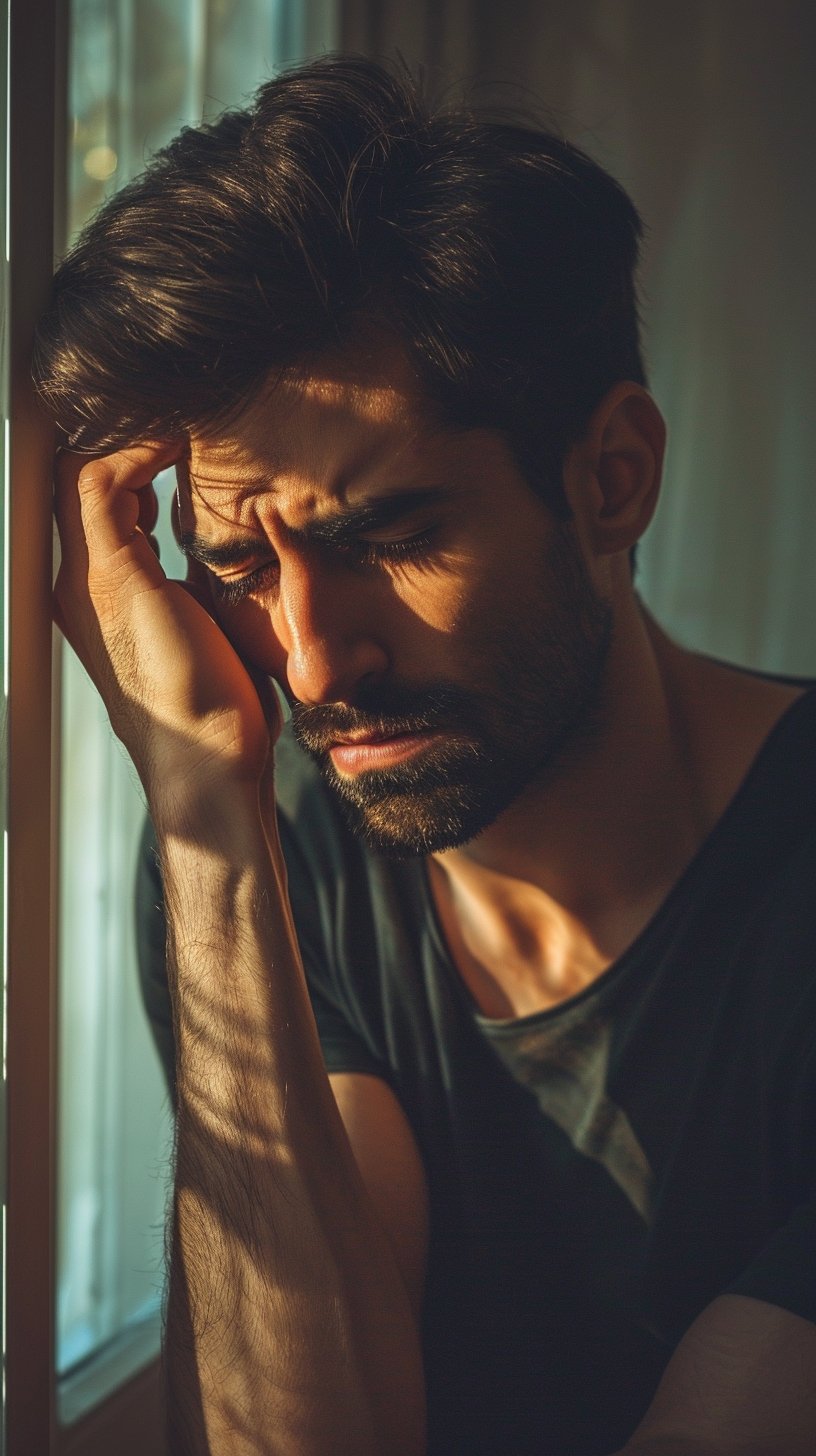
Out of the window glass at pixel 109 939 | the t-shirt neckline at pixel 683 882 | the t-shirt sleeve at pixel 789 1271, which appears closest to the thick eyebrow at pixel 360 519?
the t-shirt neckline at pixel 683 882

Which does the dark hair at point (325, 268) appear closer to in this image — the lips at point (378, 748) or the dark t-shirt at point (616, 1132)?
the lips at point (378, 748)

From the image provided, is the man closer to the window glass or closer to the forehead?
the forehead

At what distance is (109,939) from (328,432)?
880 millimetres

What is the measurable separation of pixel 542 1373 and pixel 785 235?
1857 millimetres

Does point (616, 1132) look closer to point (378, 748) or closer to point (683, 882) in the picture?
point (683, 882)

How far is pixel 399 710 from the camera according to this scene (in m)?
1.06

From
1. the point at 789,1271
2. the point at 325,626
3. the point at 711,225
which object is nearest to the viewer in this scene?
the point at 789,1271

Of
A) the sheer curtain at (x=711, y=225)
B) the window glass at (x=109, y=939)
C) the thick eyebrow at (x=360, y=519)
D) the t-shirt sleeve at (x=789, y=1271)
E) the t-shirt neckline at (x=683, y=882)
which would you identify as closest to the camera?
the t-shirt sleeve at (x=789, y=1271)

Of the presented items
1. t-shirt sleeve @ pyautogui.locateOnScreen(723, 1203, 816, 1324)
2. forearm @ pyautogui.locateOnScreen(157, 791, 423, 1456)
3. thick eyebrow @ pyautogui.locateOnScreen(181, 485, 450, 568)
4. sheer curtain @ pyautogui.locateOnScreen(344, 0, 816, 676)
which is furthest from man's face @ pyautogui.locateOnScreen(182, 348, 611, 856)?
sheer curtain @ pyautogui.locateOnScreen(344, 0, 816, 676)

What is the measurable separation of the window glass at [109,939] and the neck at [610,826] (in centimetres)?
53

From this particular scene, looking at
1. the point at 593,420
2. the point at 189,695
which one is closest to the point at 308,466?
the point at 189,695

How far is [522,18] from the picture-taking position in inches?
81.7

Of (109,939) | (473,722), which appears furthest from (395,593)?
(109,939)

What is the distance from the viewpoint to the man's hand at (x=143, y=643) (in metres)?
1.02
